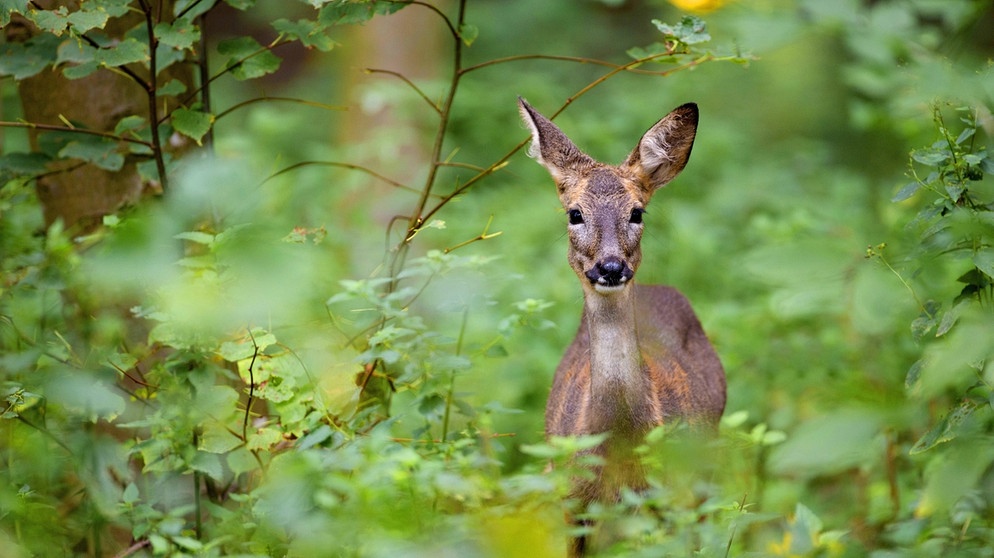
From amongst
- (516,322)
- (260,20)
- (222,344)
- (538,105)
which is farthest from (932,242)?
(260,20)

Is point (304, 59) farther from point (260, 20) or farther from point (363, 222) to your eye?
point (363, 222)

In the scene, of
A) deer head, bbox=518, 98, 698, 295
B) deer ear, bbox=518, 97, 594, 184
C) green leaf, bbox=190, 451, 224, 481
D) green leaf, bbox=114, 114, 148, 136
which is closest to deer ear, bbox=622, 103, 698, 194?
deer head, bbox=518, 98, 698, 295

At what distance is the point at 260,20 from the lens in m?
13.7

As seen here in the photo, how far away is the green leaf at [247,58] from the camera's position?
3850mm

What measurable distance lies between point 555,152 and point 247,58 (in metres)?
1.30

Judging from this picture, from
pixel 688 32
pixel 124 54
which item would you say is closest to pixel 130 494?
pixel 124 54

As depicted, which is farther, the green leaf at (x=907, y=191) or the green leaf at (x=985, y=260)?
the green leaf at (x=907, y=191)

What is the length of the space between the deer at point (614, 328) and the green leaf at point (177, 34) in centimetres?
139

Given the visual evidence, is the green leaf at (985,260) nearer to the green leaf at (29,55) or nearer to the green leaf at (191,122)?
the green leaf at (191,122)

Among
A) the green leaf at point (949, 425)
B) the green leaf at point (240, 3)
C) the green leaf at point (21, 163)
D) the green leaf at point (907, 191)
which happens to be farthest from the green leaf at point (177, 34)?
the green leaf at point (949, 425)

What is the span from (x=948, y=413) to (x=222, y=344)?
2233mm

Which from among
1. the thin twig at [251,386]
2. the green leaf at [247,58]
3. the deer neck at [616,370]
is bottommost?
the deer neck at [616,370]

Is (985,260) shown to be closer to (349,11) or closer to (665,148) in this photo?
(665,148)

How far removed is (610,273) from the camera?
13.1ft
